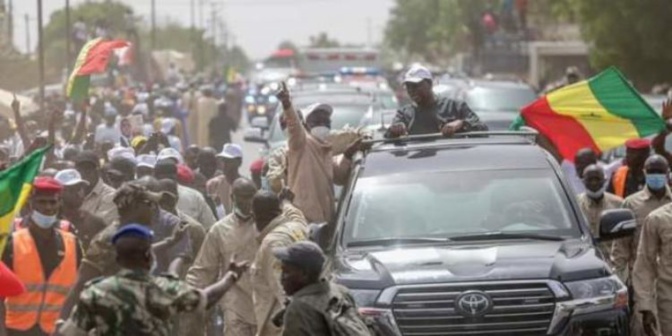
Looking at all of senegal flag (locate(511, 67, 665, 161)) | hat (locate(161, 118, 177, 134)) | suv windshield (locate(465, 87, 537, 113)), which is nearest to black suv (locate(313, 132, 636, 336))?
senegal flag (locate(511, 67, 665, 161))

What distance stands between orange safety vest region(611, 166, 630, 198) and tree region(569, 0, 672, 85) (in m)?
21.8

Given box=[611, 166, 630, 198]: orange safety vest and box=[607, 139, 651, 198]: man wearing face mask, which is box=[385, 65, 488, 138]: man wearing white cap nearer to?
box=[607, 139, 651, 198]: man wearing face mask

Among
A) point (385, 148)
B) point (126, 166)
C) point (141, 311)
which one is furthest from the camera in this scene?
point (126, 166)

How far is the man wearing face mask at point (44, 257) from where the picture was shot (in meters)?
10.6

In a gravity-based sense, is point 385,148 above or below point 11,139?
above

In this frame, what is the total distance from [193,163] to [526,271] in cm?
843

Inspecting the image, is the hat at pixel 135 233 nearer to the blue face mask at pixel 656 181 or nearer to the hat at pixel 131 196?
the hat at pixel 131 196

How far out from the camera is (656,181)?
13.0m

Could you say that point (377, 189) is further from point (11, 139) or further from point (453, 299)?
point (11, 139)

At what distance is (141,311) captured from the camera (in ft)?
25.7

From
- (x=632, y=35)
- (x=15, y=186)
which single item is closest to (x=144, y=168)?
(x=15, y=186)

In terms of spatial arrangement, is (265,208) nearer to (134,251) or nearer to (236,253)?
(236,253)

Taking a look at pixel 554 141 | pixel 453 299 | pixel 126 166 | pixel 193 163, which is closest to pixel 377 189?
pixel 453 299

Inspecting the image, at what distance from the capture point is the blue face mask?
12984 mm
